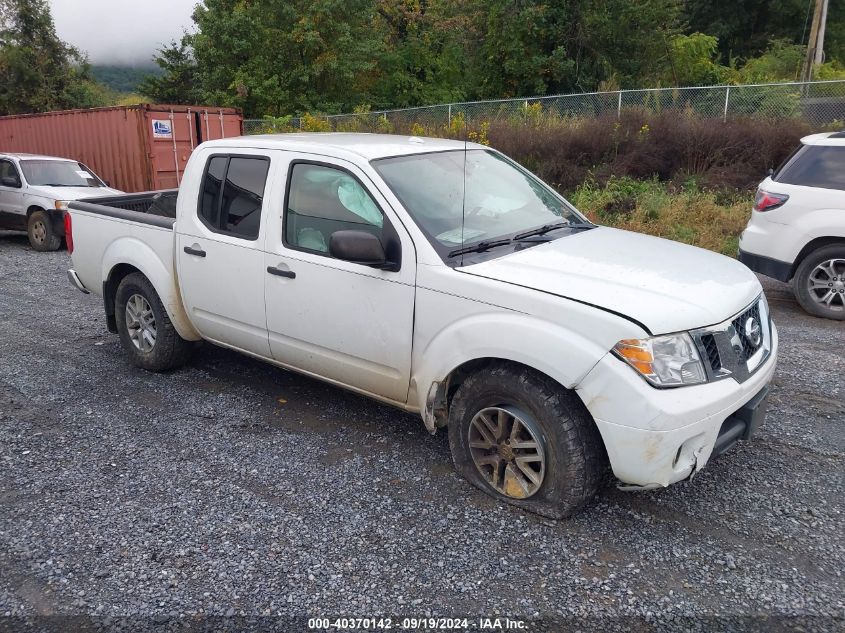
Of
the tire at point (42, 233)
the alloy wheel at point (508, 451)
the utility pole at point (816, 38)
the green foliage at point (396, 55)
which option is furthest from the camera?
the green foliage at point (396, 55)

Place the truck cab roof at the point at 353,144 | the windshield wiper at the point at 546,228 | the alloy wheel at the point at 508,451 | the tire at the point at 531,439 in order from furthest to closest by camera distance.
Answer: the truck cab roof at the point at 353,144, the windshield wiper at the point at 546,228, the alloy wheel at the point at 508,451, the tire at the point at 531,439

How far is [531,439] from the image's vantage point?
11.1ft

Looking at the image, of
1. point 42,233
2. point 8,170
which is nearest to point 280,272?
point 42,233

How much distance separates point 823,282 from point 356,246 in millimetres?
5567

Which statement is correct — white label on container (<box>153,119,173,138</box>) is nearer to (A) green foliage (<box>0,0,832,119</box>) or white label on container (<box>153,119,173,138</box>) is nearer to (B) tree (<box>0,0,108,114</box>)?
(A) green foliage (<box>0,0,832,119</box>)

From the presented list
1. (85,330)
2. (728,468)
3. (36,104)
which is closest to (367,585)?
(728,468)

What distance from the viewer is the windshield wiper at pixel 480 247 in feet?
12.2

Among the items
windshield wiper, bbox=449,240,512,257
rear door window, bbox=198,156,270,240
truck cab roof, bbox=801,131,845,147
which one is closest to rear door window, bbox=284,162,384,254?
rear door window, bbox=198,156,270,240

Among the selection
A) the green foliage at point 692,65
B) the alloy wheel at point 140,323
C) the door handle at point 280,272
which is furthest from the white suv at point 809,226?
the green foliage at point 692,65

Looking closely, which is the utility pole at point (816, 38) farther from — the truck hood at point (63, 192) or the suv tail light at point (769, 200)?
the truck hood at point (63, 192)

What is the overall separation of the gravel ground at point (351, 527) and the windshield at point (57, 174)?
8513 millimetres

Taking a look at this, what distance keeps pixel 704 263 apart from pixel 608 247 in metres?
0.53

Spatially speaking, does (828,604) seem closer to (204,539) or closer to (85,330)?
(204,539)

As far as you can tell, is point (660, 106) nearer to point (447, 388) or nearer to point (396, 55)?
point (447, 388)
